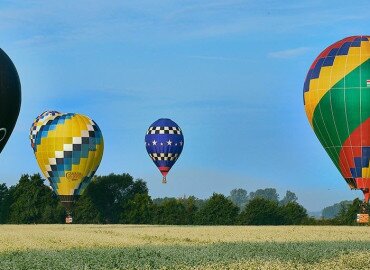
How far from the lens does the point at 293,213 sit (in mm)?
99125

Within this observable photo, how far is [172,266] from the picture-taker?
29.5 metres

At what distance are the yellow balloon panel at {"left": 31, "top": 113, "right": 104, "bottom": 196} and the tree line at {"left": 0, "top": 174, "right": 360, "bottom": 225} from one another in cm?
2083

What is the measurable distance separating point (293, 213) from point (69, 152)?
33.8 metres

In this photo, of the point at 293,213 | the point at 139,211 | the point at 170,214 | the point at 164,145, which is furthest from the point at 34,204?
the point at 293,213

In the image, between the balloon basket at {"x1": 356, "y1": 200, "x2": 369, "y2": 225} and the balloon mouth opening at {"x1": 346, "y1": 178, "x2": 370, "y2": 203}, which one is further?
the balloon basket at {"x1": 356, "y1": 200, "x2": 369, "y2": 225}

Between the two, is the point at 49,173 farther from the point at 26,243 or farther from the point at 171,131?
the point at 26,243

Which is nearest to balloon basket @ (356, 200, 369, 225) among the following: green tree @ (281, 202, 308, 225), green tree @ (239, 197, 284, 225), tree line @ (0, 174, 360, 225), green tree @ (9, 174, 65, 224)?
tree line @ (0, 174, 360, 225)

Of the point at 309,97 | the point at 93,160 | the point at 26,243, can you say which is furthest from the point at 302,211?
the point at 26,243

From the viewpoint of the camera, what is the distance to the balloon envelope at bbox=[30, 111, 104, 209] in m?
75.8

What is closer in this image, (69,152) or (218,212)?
(69,152)

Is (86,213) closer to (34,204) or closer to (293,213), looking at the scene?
(34,204)

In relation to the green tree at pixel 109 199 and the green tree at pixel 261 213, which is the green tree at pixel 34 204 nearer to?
the green tree at pixel 109 199

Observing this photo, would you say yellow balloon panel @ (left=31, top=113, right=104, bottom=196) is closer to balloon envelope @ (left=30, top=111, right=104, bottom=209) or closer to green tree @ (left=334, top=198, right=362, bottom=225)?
balloon envelope @ (left=30, top=111, right=104, bottom=209)

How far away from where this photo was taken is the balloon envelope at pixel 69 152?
75.8m
